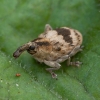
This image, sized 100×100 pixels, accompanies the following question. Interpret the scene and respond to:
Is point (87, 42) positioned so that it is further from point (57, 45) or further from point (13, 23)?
point (13, 23)

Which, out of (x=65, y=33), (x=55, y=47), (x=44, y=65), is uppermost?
(x=65, y=33)

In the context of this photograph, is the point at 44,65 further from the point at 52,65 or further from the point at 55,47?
the point at 55,47

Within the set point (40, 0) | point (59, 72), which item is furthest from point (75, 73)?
point (40, 0)

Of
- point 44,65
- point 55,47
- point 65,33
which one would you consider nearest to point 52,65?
point 44,65

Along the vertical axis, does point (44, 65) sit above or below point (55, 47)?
below

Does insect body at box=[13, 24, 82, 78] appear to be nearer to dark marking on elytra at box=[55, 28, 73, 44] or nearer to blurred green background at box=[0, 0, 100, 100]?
dark marking on elytra at box=[55, 28, 73, 44]

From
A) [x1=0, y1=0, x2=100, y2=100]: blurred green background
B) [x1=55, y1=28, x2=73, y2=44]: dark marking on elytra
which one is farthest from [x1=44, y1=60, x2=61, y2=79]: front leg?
[x1=55, y1=28, x2=73, y2=44]: dark marking on elytra
